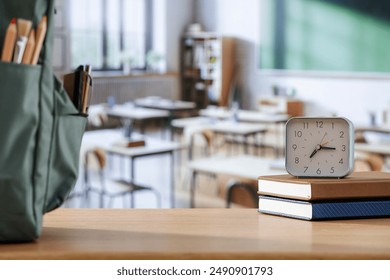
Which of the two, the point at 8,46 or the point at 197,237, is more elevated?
the point at 8,46

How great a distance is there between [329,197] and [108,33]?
39.7 ft

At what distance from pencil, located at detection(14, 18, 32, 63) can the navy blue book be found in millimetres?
591

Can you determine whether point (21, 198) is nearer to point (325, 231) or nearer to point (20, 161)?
point (20, 161)

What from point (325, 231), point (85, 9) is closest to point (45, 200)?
point (325, 231)

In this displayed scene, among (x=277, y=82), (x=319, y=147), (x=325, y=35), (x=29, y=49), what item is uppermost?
(x=325, y=35)

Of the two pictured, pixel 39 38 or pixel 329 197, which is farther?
pixel 329 197

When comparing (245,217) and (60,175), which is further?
(245,217)

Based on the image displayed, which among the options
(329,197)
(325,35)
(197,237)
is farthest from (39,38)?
(325,35)

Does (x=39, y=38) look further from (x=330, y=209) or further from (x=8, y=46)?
(x=330, y=209)

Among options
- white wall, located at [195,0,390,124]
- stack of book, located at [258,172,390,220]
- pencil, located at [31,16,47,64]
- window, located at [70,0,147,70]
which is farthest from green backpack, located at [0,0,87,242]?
window, located at [70,0,147,70]

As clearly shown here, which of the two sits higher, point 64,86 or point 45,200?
point 64,86

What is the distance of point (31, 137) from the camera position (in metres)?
1.00

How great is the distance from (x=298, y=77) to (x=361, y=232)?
1082 cm
